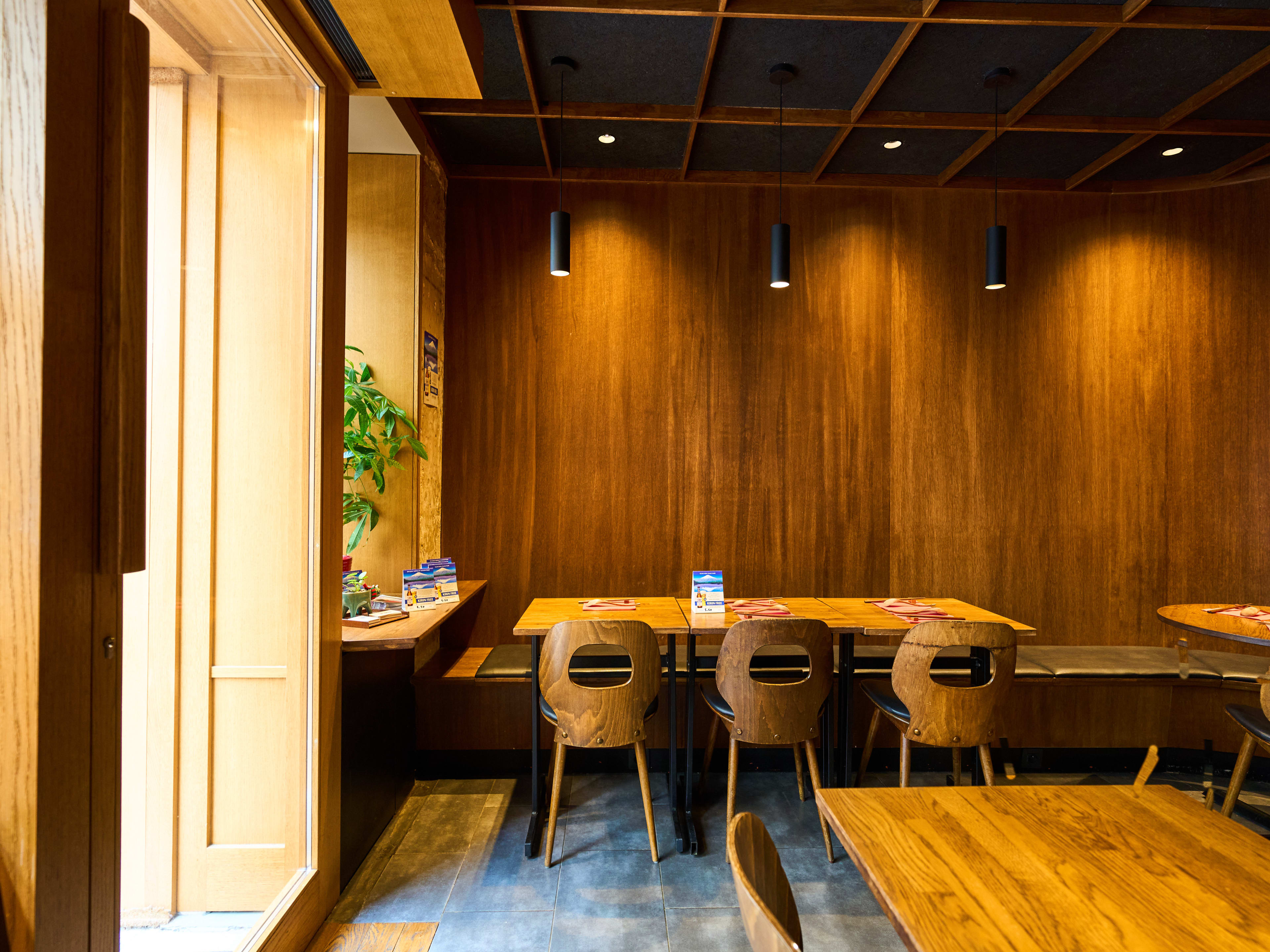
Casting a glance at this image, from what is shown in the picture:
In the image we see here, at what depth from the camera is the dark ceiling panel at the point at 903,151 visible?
352cm

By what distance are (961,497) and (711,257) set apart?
2.09m

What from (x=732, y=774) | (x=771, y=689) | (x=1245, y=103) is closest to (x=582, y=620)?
(x=771, y=689)

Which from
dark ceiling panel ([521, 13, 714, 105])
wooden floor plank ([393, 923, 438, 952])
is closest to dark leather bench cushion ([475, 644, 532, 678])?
wooden floor plank ([393, 923, 438, 952])

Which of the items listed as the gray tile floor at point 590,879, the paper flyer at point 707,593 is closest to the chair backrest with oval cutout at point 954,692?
the gray tile floor at point 590,879

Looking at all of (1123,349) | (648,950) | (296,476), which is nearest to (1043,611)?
(1123,349)

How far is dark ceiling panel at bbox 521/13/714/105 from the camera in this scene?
2676mm

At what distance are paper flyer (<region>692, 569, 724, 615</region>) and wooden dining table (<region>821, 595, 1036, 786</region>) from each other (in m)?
0.55

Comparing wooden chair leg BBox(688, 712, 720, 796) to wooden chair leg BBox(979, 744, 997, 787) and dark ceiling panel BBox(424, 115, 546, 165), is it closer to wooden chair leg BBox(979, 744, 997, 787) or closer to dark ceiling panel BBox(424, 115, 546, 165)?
wooden chair leg BBox(979, 744, 997, 787)

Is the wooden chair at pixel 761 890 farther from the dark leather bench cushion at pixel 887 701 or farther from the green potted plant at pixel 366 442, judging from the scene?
the green potted plant at pixel 366 442

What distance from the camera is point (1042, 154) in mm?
3717

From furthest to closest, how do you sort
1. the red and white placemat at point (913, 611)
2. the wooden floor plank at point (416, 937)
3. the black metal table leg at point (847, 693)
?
1. the black metal table leg at point (847, 693)
2. the red and white placemat at point (913, 611)
3. the wooden floor plank at point (416, 937)

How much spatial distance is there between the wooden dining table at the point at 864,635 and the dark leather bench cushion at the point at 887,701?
79 millimetres

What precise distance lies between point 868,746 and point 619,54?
331cm

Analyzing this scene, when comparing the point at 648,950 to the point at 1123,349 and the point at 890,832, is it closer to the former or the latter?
the point at 890,832
